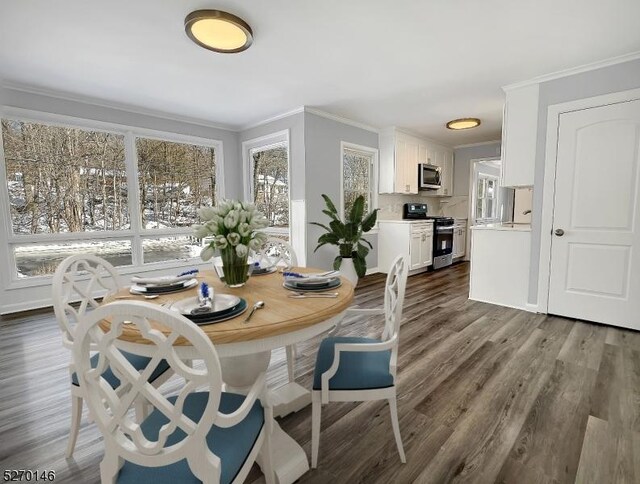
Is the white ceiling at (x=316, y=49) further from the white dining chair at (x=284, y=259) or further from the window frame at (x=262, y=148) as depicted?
the white dining chair at (x=284, y=259)

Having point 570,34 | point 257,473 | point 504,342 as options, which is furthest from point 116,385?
point 570,34

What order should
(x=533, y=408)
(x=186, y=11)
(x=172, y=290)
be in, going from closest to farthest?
(x=172, y=290), (x=533, y=408), (x=186, y=11)

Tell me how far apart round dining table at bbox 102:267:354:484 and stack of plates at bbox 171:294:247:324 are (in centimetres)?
3

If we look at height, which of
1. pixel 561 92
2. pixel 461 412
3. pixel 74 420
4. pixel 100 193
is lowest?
pixel 461 412

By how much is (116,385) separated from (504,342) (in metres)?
2.85

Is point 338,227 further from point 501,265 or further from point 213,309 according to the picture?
point 213,309

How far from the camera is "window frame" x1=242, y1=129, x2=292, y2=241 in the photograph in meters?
4.46

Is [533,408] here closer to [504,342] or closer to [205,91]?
[504,342]

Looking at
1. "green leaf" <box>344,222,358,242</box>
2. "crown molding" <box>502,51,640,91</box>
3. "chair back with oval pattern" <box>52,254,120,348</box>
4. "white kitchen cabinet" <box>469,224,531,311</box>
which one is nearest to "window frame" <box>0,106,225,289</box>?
"green leaf" <box>344,222,358,242</box>

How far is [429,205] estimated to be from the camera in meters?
6.70

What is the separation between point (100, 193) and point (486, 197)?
748cm

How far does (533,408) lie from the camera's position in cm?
181

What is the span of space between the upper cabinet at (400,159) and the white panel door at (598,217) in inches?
96.5

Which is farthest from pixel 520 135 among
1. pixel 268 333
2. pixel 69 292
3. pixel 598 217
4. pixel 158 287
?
pixel 69 292
